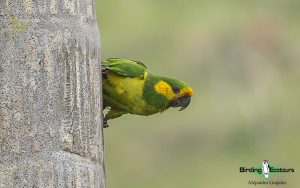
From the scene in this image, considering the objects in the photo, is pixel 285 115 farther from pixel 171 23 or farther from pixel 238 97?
pixel 171 23

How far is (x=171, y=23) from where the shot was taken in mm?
12586

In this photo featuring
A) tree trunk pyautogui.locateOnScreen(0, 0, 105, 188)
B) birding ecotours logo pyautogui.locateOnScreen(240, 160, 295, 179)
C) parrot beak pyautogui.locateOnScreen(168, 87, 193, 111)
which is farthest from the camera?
birding ecotours logo pyautogui.locateOnScreen(240, 160, 295, 179)

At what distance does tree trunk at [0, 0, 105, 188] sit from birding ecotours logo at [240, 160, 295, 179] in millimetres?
5133

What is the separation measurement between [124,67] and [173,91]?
0.39 metres

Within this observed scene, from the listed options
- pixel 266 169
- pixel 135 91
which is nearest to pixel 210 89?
pixel 266 169

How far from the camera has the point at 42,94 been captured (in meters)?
4.39

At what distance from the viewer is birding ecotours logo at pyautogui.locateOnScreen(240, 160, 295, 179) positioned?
31.4 ft

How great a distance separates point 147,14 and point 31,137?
846 centimetres

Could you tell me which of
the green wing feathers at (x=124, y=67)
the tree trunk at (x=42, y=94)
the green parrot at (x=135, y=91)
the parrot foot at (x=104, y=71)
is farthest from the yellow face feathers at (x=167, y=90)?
the tree trunk at (x=42, y=94)

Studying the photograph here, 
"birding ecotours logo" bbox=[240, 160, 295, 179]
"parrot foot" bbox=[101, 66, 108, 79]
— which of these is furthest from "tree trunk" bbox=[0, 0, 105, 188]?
"birding ecotours logo" bbox=[240, 160, 295, 179]

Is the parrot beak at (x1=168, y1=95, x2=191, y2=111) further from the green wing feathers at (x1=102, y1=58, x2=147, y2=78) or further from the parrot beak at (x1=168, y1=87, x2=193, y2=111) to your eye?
the green wing feathers at (x1=102, y1=58, x2=147, y2=78)

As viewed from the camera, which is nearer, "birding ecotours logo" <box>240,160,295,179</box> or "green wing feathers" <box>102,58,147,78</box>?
"green wing feathers" <box>102,58,147,78</box>

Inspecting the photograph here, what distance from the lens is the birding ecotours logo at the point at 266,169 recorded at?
31.4 feet

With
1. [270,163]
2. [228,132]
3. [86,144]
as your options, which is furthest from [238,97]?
[86,144]
